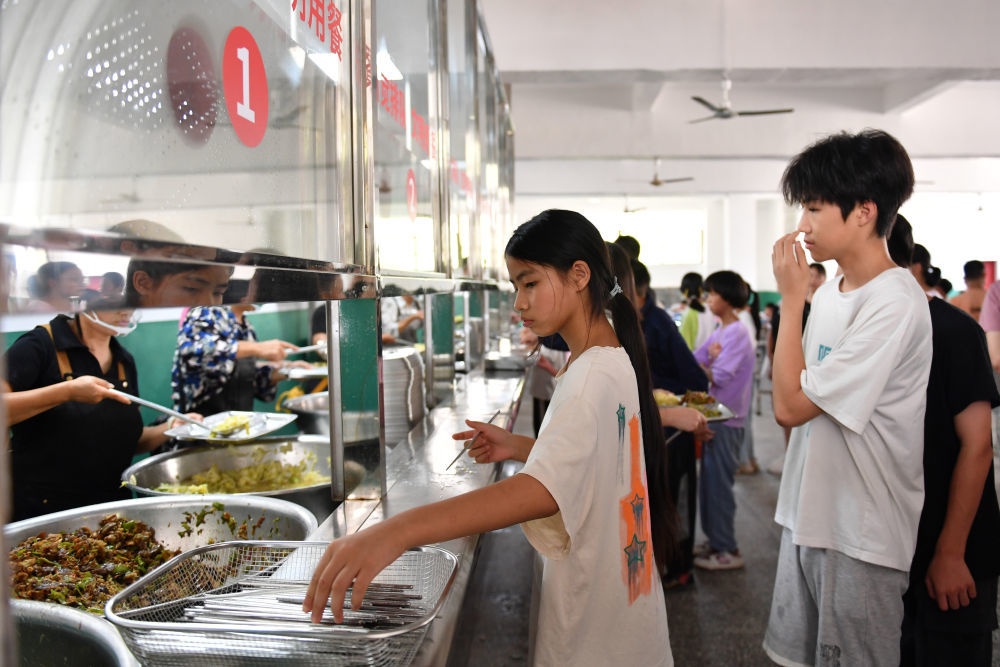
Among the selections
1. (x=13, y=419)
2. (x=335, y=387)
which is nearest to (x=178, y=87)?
(x=335, y=387)

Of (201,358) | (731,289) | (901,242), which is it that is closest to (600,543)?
(901,242)

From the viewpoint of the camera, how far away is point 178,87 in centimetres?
89

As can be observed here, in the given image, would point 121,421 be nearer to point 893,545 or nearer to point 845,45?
point 893,545

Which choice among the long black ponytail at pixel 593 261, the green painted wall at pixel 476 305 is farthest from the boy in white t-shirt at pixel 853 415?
the green painted wall at pixel 476 305

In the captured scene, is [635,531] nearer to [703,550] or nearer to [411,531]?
[411,531]

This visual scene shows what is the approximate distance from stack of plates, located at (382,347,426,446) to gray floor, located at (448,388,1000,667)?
503mm

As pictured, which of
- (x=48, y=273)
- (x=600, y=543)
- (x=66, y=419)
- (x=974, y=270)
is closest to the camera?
(x=48, y=273)

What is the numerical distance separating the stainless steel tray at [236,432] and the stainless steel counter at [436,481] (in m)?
0.40

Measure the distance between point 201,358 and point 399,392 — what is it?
144 cm

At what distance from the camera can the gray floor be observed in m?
2.82

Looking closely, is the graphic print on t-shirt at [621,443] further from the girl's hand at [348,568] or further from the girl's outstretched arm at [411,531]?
the girl's hand at [348,568]

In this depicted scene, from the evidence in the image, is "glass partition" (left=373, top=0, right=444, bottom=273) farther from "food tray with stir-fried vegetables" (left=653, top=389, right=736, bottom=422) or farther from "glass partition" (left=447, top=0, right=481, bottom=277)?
"food tray with stir-fried vegetables" (left=653, top=389, right=736, bottom=422)

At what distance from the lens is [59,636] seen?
0.99 meters

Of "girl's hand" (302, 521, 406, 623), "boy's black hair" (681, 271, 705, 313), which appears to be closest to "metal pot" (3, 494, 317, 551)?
"girl's hand" (302, 521, 406, 623)
